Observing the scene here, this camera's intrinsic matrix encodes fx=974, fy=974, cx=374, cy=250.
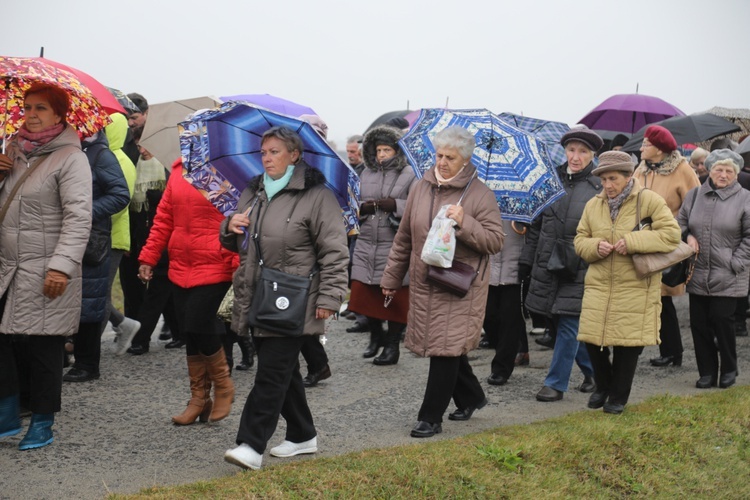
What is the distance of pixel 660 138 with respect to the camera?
885 cm

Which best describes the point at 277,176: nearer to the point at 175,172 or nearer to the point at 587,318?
the point at 175,172

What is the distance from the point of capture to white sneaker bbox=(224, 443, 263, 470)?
5316 mm

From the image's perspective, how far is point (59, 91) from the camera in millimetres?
6109

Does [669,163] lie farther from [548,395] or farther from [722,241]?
[548,395]

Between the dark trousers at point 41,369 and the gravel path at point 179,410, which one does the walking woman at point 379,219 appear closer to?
the gravel path at point 179,410

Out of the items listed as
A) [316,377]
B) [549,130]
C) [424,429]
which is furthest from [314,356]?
[549,130]

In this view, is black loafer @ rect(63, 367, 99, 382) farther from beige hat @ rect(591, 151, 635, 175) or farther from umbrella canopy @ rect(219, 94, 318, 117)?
beige hat @ rect(591, 151, 635, 175)

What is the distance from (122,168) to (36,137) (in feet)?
7.97

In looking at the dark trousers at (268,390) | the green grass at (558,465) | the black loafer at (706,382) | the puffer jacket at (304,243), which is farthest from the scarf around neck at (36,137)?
the black loafer at (706,382)

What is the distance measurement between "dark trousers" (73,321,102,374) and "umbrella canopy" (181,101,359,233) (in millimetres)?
2299

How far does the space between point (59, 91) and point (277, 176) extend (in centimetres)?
160

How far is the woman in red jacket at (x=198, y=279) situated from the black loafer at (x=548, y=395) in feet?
8.26

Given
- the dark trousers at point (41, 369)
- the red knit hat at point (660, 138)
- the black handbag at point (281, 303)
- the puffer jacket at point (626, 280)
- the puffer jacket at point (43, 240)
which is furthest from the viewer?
the red knit hat at point (660, 138)

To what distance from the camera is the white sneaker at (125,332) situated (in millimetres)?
9016
